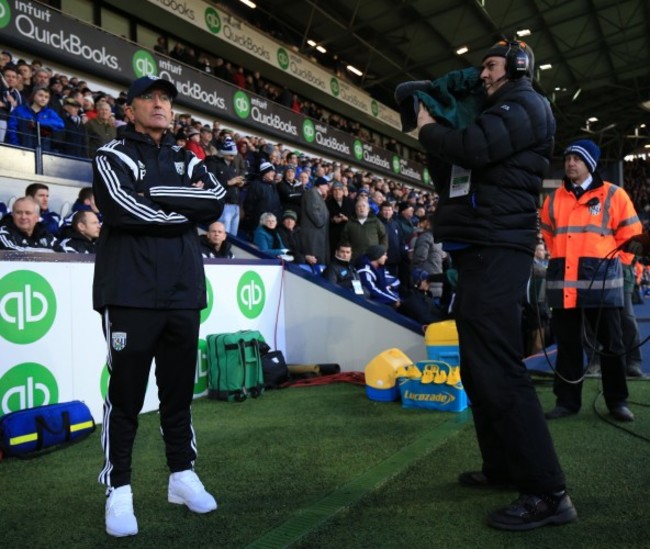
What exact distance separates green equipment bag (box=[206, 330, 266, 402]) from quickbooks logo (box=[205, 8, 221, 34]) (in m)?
10.4

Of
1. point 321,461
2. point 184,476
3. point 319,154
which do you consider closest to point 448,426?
point 321,461

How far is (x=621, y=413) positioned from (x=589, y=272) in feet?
2.66

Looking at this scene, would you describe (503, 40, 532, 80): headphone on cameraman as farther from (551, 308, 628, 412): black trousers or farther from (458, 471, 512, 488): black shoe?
(551, 308, 628, 412): black trousers

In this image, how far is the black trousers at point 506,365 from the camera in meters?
1.88

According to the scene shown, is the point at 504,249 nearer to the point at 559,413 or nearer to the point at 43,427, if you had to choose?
the point at 559,413

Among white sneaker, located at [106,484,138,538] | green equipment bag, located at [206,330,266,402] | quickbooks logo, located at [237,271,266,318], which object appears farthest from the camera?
quickbooks logo, located at [237,271,266,318]

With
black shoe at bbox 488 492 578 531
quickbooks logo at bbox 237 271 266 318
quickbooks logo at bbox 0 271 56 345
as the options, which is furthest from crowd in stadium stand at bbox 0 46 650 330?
black shoe at bbox 488 492 578 531

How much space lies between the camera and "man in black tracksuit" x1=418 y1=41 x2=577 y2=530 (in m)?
1.86

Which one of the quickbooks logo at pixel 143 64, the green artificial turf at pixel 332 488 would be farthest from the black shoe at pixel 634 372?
the quickbooks logo at pixel 143 64

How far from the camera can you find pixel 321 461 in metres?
2.75

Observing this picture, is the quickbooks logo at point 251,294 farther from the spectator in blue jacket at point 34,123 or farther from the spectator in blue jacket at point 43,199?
the spectator in blue jacket at point 34,123

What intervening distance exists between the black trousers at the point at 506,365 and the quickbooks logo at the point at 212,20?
1256 centimetres

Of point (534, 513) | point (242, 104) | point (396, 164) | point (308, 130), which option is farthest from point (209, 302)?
point (396, 164)

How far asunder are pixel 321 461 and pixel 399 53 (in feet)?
59.8
